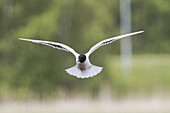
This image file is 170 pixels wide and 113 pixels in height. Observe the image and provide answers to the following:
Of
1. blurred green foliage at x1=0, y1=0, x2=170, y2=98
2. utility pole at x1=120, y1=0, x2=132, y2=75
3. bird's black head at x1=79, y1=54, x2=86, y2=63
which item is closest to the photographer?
bird's black head at x1=79, y1=54, x2=86, y2=63

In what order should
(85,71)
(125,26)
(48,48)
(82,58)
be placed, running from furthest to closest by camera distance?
(125,26) < (48,48) < (85,71) < (82,58)

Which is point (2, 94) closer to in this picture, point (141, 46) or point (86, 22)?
point (86, 22)

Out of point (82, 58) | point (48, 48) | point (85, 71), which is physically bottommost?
point (85, 71)

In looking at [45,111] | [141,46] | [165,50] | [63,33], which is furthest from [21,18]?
[141,46]

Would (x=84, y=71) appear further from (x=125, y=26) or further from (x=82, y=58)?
(x=125, y=26)

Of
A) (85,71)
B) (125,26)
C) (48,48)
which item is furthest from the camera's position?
(125,26)

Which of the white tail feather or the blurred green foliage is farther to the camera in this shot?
the blurred green foliage

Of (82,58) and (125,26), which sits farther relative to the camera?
(125,26)


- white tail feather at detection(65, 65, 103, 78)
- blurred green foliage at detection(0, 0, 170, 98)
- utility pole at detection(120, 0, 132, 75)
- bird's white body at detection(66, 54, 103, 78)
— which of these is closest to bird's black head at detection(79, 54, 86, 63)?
bird's white body at detection(66, 54, 103, 78)

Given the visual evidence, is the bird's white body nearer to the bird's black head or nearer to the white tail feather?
the white tail feather

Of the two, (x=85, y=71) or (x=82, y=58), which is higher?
(x=82, y=58)

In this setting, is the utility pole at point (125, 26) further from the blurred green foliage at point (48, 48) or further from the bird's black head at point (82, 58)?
the bird's black head at point (82, 58)

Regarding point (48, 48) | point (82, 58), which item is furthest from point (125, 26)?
point (82, 58)

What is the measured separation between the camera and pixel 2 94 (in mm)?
20984
